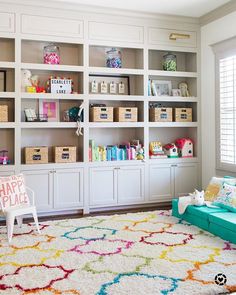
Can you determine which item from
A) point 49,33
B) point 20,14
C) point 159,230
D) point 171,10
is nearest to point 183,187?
point 159,230

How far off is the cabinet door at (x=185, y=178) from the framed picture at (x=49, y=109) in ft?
6.81

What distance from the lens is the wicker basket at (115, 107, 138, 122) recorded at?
517cm

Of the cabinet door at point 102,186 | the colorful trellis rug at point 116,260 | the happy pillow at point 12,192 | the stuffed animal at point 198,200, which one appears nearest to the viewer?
the colorful trellis rug at point 116,260

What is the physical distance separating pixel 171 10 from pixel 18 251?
13.1ft

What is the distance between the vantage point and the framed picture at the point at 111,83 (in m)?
5.25

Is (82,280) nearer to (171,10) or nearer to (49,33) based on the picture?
(49,33)

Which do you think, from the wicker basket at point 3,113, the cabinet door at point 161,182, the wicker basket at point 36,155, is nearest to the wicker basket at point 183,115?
the cabinet door at point 161,182

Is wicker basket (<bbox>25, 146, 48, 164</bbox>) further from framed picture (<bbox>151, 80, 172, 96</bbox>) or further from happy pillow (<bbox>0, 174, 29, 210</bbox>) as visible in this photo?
framed picture (<bbox>151, 80, 172, 96</bbox>)

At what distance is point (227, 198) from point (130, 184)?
1.64 m

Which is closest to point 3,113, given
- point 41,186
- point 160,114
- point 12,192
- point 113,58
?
point 41,186

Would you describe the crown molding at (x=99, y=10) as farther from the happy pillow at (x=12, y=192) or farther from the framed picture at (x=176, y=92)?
the happy pillow at (x=12, y=192)

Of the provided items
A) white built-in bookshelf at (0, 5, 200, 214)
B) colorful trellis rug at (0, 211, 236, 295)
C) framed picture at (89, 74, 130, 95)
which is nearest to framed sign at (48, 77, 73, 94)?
white built-in bookshelf at (0, 5, 200, 214)

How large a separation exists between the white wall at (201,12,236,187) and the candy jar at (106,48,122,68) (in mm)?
1409

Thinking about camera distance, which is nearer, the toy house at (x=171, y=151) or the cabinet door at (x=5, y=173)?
the cabinet door at (x=5, y=173)
